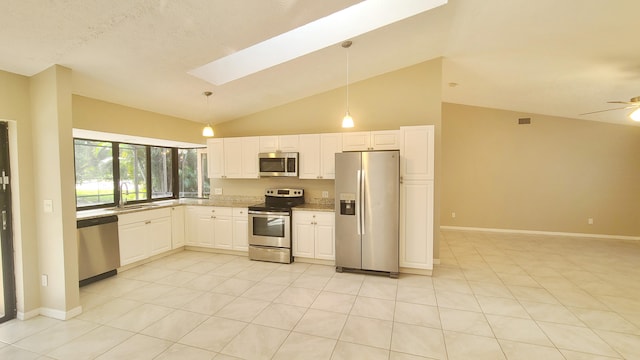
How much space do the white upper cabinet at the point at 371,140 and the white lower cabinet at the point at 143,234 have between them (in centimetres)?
331

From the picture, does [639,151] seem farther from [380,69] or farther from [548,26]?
[380,69]

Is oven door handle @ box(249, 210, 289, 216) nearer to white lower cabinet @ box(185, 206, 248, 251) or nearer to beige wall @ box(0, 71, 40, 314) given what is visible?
white lower cabinet @ box(185, 206, 248, 251)

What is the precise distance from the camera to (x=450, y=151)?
6562 millimetres

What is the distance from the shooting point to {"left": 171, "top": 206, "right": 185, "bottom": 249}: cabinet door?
475cm

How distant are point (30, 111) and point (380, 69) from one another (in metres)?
4.38

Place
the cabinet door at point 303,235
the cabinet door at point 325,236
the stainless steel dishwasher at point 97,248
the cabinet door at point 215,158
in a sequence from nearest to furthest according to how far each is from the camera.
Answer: the stainless steel dishwasher at point 97,248, the cabinet door at point 325,236, the cabinet door at point 303,235, the cabinet door at point 215,158

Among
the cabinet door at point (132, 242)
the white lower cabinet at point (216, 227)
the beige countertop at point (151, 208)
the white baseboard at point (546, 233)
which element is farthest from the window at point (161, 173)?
the white baseboard at point (546, 233)

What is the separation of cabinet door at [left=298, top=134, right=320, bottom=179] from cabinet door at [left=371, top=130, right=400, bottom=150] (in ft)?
3.02

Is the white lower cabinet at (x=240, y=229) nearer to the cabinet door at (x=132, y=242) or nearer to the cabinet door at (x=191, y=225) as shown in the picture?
the cabinet door at (x=191, y=225)

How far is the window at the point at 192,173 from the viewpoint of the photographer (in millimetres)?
5773

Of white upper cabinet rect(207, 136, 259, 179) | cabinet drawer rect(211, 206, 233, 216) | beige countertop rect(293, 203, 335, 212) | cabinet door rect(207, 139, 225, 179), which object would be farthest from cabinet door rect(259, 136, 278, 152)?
cabinet drawer rect(211, 206, 233, 216)

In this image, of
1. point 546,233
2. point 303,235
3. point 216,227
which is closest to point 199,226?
point 216,227

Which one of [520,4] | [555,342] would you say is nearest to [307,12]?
[520,4]

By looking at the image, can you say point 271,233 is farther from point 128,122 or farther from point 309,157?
point 128,122
